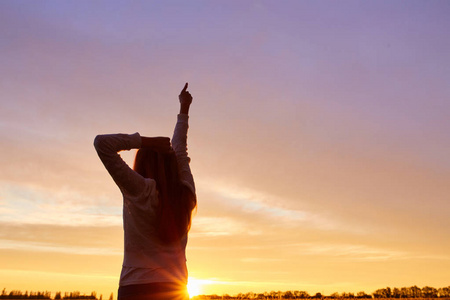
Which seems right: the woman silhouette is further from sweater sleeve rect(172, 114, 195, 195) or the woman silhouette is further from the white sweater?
sweater sleeve rect(172, 114, 195, 195)

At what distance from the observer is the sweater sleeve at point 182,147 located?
3406 mm

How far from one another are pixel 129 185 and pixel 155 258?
51 cm

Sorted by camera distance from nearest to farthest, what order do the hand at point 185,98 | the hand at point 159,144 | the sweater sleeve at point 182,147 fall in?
the hand at point 159,144 → the sweater sleeve at point 182,147 → the hand at point 185,98

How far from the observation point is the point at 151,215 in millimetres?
2883

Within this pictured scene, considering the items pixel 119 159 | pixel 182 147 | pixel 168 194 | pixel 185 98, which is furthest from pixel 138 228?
pixel 185 98

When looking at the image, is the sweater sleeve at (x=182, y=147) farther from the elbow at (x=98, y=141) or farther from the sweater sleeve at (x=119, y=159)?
the elbow at (x=98, y=141)

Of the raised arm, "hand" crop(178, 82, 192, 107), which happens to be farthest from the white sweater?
"hand" crop(178, 82, 192, 107)

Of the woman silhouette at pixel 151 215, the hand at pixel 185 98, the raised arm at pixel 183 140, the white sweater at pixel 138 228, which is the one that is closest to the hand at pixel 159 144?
the woman silhouette at pixel 151 215

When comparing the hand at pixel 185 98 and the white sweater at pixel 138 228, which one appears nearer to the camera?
the white sweater at pixel 138 228

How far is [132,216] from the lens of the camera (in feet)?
9.62

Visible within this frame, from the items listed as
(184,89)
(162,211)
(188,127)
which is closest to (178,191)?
(162,211)

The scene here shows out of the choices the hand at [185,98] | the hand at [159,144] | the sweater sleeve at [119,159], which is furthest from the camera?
the hand at [185,98]

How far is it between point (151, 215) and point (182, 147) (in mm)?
967

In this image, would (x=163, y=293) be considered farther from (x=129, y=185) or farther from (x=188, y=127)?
(x=188, y=127)
